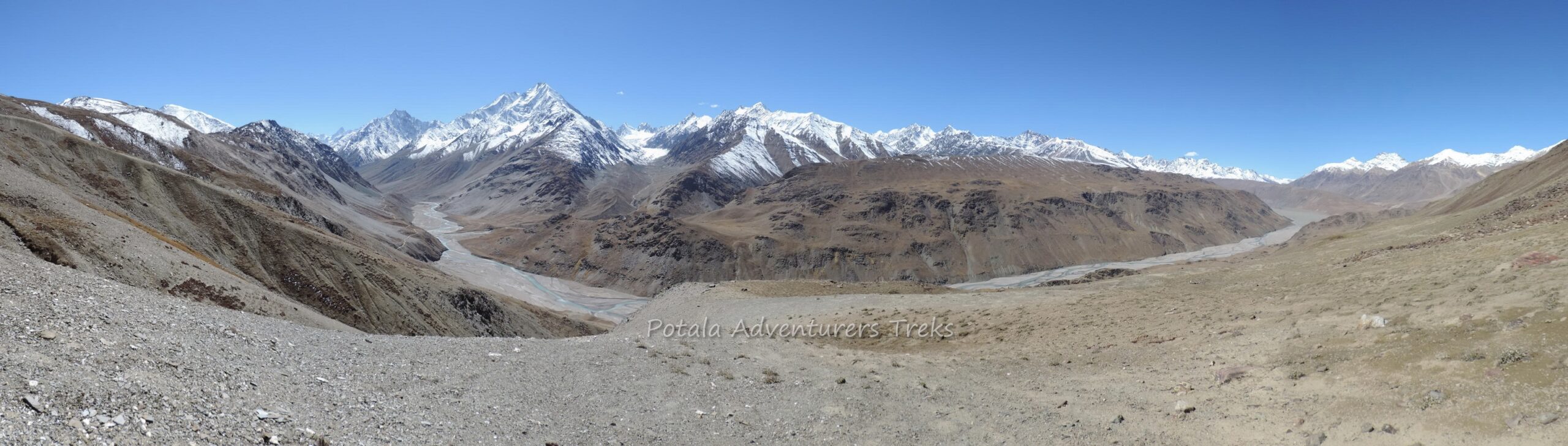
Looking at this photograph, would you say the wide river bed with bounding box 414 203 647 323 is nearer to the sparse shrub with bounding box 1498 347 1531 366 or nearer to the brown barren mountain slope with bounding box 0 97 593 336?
the brown barren mountain slope with bounding box 0 97 593 336

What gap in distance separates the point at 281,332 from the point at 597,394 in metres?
9.61

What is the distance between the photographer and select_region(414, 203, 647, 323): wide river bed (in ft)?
439

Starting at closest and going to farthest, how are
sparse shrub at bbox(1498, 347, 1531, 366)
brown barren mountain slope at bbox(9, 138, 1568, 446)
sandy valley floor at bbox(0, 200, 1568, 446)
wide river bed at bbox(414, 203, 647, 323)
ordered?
sandy valley floor at bbox(0, 200, 1568, 446)
brown barren mountain slope at bbox(9, 138, 1568, 446)
sparse shrub at bbox(1498, 347, 1531, 366)
wide river bed at bbox(414, 203, 647, 323)

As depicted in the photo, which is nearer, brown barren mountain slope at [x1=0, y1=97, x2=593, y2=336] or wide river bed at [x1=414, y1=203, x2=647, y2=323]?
brown barren mountain slope at [x1=0, y1=97, x2=593, y2=336]

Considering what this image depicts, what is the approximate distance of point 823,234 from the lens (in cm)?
19188

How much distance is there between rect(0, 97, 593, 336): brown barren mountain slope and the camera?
3453 cm

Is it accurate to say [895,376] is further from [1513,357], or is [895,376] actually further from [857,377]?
[1513,357]

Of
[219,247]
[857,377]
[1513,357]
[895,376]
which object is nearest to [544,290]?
[219,247]

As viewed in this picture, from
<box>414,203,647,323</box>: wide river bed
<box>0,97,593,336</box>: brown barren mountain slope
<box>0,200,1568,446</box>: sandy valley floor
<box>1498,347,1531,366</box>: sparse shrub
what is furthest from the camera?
<box>414,203,647,323</box>: wide river bed

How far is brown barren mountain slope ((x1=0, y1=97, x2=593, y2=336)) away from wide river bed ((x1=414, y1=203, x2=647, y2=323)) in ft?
186

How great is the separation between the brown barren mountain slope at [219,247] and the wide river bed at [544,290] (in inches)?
2233

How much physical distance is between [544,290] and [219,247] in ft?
322

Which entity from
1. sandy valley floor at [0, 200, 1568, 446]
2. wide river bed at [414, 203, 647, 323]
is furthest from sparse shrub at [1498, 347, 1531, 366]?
wide river bed at [414, 203, 647, 323]

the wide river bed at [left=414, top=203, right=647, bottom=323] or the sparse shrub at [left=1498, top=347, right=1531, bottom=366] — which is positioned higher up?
the sparse shrub at [left=1498, top=347, right=1531, bottom=366]
